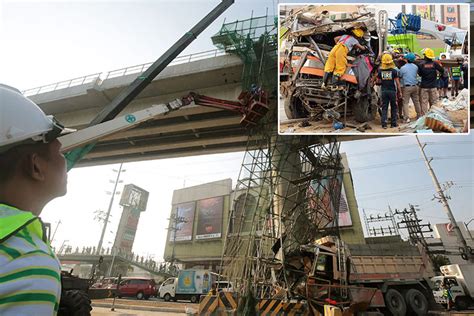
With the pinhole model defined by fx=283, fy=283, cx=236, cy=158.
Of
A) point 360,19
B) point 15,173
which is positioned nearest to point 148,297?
point 360,19

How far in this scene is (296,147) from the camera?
12055 mm

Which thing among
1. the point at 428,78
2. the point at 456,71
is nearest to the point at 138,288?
the point at 428,78

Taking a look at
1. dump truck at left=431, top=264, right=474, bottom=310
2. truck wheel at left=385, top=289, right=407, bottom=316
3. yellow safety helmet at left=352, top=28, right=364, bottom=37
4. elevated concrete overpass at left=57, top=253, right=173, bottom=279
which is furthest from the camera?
elevated concrete overpass at left=57, top=253, right=173, bottom=279

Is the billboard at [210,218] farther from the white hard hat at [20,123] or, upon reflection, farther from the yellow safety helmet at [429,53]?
the white hard hat at [20,123]

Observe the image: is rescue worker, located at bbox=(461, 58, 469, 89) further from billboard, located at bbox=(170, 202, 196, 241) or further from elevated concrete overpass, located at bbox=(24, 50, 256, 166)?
billboard, located at bbox=(170, 202, 196, 241)

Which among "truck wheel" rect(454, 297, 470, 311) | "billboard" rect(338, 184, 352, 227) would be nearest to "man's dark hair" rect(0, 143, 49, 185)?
"truck wheel" rect(454, 297, 470, 311)

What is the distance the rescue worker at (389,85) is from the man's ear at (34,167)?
26.5ft

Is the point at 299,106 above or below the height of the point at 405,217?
below

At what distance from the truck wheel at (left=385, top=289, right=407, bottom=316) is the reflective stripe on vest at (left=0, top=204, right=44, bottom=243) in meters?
10.1

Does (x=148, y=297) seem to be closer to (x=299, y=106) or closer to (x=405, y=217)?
(x=299, y=106)

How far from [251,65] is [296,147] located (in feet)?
12.9

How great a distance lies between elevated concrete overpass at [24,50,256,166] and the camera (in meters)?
12.2

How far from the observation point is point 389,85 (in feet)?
24.3

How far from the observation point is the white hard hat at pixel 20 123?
2.85ft
